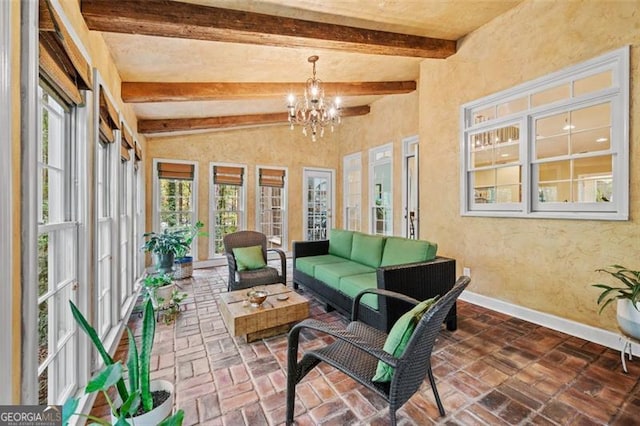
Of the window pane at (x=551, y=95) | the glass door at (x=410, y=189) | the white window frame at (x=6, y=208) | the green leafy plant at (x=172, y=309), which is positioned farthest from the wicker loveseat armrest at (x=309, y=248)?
the white window frame at (x=6, y=208)

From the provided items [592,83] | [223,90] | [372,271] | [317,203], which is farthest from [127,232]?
[592,83]

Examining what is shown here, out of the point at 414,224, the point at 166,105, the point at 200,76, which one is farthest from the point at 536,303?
the point at 166,105

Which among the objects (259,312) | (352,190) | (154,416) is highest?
(352,190)

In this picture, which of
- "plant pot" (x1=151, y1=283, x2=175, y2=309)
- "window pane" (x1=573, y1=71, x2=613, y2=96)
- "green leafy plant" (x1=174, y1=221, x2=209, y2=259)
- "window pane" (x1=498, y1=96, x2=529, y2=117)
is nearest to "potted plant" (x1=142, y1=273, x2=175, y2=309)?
"plant pot" (x1=151, y1=283, x2=175, y2=309)

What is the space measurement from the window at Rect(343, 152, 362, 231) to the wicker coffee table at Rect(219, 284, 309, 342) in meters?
4.16

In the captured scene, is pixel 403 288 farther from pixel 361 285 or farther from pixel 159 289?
pixel 159 289

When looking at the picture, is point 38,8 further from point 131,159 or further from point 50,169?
point 131,159

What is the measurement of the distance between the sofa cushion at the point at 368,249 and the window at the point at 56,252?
286 centimetres

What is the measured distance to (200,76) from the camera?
3635 millimetres

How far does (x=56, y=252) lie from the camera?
168 centimetres

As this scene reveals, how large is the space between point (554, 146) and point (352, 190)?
441cm

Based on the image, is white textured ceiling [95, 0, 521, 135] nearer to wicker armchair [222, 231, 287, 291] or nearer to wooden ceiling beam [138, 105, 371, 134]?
wooden ceiling beam [138, 105, 371, 134]

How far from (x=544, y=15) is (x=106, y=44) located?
4414mm

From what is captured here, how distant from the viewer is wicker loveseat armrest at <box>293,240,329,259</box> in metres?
4.29
